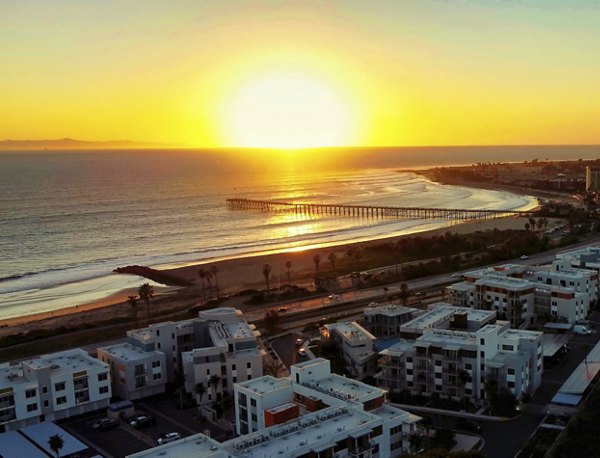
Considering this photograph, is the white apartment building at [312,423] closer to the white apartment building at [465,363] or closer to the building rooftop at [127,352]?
the white apartment building at [465,363]

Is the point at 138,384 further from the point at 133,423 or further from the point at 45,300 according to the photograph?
the point at 45,300

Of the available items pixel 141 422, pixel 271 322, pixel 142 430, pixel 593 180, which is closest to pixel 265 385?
pixel 142 430

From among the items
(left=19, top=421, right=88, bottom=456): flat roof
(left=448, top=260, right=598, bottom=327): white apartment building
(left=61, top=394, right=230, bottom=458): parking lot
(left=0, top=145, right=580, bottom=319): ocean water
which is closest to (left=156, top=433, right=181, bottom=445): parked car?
(left=61, top=394, right=230, bottom=458): parking lot

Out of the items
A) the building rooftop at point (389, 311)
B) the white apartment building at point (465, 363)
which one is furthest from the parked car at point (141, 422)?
the building rooftop at point (389, 311)

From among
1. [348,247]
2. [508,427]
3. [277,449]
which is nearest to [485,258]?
[348,247]

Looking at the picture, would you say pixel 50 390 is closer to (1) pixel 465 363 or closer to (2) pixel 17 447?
(2) pixel 17 447

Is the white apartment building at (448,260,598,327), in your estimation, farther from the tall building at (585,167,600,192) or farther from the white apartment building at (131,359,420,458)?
the tall building at (585,167,600,192)
